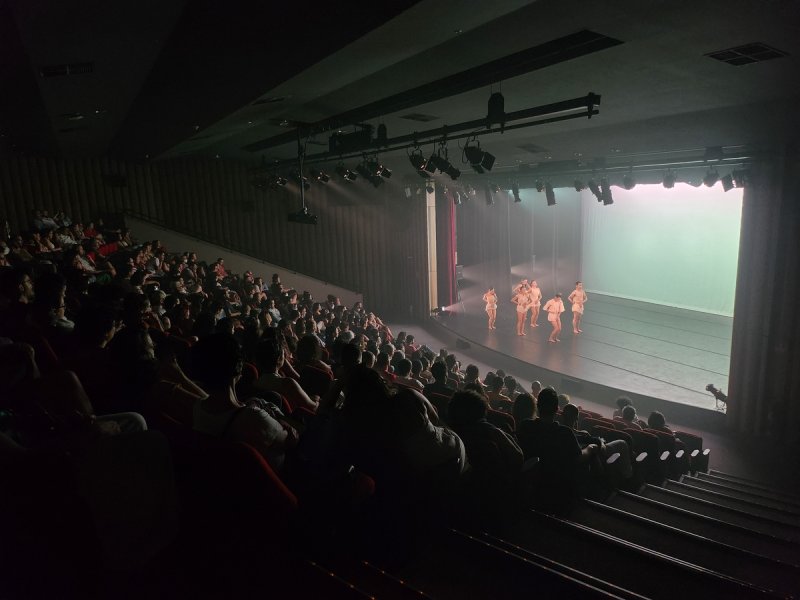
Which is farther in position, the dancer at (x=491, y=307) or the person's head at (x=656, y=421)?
the dancer at (x=491, y=307)

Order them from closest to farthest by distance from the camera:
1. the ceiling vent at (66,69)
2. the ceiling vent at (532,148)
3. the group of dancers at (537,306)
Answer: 1. the ceiling vent at (66,69)
2. the ceiling vent at (532,148)
3. the group of dancers at (537,306)

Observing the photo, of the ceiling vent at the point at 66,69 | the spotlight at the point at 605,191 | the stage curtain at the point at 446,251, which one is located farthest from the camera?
the stage curtain at the point at 446,251

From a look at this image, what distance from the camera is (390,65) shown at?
5312 mm

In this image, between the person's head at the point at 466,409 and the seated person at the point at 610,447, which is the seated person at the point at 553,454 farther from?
the person's head at the point at 466,409

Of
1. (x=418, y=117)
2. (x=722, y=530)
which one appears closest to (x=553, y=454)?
(x=722, y=530)

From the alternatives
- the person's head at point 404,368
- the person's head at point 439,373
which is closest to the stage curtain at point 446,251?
the person's head at point 404,368

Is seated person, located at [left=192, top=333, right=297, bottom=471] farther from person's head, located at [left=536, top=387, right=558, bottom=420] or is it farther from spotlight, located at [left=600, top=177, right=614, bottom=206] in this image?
spotlight, located at [left=600, top=177, right=614, bottom=206]

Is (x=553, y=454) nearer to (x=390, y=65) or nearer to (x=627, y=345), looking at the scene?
(x=390, y=65)

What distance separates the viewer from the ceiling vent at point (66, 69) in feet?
14.6

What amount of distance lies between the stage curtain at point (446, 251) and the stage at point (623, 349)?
0.61 m

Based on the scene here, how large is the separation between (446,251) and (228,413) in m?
15.6

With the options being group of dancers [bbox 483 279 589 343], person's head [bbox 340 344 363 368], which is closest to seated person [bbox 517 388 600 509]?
person's head [bbox 340 344 363 368]

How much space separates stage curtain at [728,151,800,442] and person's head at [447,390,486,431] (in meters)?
8.35

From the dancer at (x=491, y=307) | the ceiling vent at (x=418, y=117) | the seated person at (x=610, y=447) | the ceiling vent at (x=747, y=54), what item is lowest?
the dancer at (x=491, y=307)
